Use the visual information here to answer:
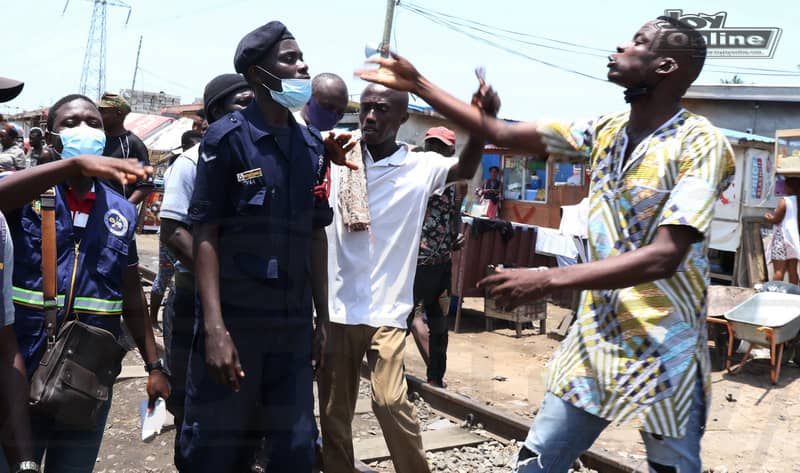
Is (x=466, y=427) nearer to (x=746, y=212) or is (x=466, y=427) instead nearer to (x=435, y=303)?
(x=435, y=303)

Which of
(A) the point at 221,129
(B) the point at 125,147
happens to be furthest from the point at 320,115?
(B) the point at 125,147

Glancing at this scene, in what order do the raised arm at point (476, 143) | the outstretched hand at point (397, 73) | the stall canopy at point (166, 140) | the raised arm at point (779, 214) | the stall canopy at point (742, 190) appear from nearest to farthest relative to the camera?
the outstretched hand at point (397, 73) → the raised arm at point (476, 143) → the raised arm at point (779, 214) → the stall canopy at point (742, 190) → the stall canopy at point (166, 140)

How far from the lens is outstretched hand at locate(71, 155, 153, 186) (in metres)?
2.37

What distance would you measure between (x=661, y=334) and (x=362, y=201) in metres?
2.02

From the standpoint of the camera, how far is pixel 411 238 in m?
4.32

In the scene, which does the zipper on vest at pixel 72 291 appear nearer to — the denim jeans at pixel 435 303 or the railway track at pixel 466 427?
the railway track at pixel 466 427

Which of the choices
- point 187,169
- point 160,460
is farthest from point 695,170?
point 160,460

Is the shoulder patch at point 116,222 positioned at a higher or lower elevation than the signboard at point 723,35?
lower

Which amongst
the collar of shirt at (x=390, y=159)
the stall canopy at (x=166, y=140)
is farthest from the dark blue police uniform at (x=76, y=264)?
the stall canopy at (x=166, y=140)

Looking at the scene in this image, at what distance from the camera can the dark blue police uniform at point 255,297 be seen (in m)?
3.15

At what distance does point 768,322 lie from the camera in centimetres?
777

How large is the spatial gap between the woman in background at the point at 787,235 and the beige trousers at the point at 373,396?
25.0 feet

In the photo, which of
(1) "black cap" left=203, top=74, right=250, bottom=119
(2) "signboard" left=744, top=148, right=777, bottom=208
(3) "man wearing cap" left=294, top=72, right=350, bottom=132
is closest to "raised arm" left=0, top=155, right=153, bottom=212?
(1) "black cap" left=203, top=74, right=250, bottom=119

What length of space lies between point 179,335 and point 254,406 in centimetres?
98
